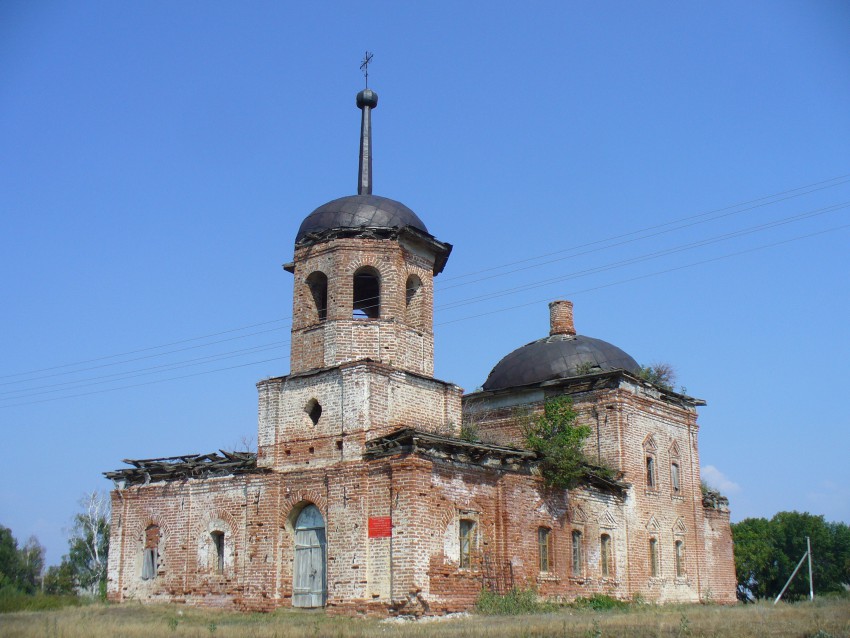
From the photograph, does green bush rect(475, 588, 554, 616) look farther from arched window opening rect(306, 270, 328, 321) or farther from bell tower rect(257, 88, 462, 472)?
arched window opening rect(306, 270, 328, 321)

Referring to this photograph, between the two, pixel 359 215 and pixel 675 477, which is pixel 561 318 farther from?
pixel 359 215

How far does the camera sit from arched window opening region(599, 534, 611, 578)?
23.6 m

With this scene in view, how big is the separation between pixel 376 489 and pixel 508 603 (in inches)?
145

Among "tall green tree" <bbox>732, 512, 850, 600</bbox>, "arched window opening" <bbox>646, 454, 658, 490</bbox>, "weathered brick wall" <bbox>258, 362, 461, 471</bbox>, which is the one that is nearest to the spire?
"weathered brick wall" <bbox>258, 362, 461, 471</bbox>

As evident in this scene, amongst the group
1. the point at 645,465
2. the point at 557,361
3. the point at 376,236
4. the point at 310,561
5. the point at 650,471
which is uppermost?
the point at 376,236

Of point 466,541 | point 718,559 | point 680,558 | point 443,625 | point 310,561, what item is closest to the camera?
point 443,625

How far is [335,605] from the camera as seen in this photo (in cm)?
1891

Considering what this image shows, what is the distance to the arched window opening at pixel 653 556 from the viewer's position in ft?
83.0

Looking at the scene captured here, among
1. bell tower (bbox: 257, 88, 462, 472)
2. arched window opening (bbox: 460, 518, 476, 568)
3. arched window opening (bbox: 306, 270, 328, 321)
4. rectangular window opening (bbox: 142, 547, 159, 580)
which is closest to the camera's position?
arched window opening (bbox: 460, 518, 476, 568)

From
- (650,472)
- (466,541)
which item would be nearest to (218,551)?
(466,541)

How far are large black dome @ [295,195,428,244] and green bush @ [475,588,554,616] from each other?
339 inches

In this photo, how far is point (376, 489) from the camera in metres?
19.1

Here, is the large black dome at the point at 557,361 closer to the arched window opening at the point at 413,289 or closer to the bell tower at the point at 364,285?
the bell tower at the point at 364,285

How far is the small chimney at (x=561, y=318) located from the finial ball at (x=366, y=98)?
9.36m
